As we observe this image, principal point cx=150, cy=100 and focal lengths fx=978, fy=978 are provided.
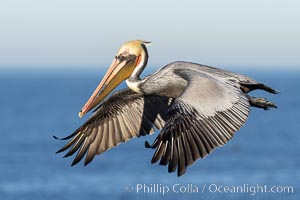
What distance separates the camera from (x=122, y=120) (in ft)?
40.3

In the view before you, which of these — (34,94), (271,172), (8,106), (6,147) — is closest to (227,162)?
(271,172)

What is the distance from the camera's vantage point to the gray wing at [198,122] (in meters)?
9.68

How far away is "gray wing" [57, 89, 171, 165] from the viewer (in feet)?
39.8

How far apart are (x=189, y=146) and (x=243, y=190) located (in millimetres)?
22658

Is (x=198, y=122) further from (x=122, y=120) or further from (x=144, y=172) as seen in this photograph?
(x=144, y=172)

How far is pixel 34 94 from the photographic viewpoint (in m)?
112

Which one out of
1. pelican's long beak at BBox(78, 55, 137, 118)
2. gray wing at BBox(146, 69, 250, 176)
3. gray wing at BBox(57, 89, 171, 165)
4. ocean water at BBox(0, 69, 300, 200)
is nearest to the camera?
gray wing at BBox(146, 69, 250, 176)

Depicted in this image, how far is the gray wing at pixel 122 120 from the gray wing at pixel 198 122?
4.96 feet

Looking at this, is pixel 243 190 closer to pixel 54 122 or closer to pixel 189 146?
pixel 189 146

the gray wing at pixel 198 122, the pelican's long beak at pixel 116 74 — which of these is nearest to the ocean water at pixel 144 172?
the pelican's long beak at pixel 116 74

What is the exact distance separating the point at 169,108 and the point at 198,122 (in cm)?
38

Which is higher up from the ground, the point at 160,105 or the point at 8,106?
the point at 160,105

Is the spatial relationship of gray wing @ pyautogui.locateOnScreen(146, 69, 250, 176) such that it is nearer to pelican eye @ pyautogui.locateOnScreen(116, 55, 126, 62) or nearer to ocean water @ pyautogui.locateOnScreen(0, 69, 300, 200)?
pelican eye @ pyautogui.locateOnScreen(116, 55, 126, 62)

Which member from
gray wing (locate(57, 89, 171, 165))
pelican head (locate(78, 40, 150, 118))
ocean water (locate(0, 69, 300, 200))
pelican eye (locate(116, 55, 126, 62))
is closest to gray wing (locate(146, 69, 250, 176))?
pelican head (locate(78, 40, 150, 118))
